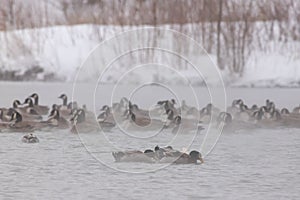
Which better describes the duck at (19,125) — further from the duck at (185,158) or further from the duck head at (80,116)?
the duck at (185,158)

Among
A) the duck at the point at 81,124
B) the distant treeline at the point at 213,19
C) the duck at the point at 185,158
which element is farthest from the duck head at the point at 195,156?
the distant treeline at the point at 213,19

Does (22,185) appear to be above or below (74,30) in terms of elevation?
below

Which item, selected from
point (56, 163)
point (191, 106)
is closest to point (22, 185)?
point (56, 163)

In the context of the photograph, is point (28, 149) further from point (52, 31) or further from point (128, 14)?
point (52, 31)

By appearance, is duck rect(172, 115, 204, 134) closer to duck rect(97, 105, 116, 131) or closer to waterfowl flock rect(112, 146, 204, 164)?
duck rect(97, 105, 116, 131)

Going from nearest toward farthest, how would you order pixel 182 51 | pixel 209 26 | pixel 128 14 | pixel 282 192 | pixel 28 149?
1. pixel 282 192
2. pixel 28 149
3. pixel 182 51
4. pixel 209 26
5. pixel 128 14

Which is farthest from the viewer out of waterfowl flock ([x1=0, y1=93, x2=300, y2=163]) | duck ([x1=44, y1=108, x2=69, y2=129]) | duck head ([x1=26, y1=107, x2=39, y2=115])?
duck head ([x1=26, y1=107, x2=39, y2=115])

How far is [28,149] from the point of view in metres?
4.61

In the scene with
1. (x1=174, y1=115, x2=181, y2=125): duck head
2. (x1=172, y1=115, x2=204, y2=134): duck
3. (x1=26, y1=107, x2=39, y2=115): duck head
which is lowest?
(x1=172, y1=115, x2=204, y2=134): duck

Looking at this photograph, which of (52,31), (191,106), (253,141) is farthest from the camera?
(52,31)

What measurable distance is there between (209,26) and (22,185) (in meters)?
8.18

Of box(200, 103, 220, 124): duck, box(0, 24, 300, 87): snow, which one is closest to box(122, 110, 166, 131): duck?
box(200, 103, 220, 124): duck

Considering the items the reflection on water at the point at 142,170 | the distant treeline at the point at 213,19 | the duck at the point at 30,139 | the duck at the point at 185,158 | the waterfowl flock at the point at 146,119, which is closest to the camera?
the reflection on water at the point at 142,170

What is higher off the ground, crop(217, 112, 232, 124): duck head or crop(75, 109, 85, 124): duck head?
crop(75, 109, 85, 124): duck head
